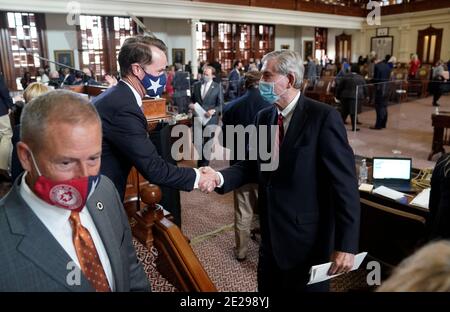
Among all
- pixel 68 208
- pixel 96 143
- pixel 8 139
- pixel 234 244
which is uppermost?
pixel 96 143

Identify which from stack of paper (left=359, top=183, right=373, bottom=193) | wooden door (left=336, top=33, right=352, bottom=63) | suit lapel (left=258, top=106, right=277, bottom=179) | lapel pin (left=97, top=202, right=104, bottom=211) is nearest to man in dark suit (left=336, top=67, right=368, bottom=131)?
stack of paper (left=359, top=183, right=373, bottom=193)

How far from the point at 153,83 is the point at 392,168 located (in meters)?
2.34

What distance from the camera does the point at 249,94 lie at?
12.7 ft

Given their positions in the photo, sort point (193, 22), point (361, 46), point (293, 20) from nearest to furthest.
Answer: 1. point (193, 22)
2. point (293, 20)
3. point (361, 46)

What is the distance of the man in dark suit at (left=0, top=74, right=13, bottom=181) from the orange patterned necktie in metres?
3.68

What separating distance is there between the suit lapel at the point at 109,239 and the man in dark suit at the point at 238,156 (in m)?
2.27

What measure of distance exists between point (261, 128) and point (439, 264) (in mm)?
1571

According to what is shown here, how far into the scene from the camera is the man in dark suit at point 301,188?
185 centimetres

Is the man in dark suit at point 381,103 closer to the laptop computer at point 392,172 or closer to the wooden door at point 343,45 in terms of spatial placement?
the laptop computer at point 392,172

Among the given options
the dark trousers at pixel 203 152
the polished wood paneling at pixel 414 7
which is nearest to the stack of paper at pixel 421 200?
the dark trousers at pixel 203 152

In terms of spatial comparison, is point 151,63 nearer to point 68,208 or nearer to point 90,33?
point 68,208

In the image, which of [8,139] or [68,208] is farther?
[8,139]

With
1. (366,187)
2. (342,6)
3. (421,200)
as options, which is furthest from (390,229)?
(342,6)
